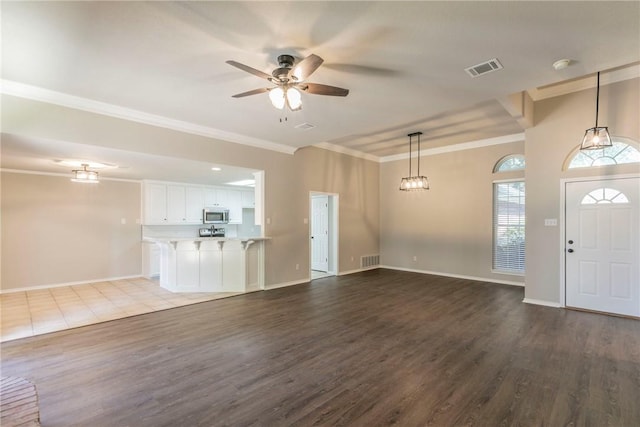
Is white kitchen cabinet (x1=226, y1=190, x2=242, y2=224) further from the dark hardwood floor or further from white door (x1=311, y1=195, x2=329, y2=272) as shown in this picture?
the dark hardwood floor

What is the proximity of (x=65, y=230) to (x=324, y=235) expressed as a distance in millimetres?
5753

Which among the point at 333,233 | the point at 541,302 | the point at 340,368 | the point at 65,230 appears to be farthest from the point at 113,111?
the point at 541,302

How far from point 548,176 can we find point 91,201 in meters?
9.08

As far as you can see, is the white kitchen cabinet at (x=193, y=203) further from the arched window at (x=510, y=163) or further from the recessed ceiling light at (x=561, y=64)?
the recessed ceiling light at (x=561, y=64)

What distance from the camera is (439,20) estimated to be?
2.18 m

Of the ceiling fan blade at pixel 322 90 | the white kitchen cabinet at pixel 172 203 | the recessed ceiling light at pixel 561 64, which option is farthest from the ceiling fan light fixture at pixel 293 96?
the white kitchen cabinet at pixel 172 203

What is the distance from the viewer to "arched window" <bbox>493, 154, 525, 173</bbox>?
20.1 feet

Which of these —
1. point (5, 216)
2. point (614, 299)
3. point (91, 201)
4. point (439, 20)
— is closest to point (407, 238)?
point (614, 299)

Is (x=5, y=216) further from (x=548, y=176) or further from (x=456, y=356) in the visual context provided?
(x=548, y=176)

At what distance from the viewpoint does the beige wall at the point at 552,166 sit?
4.27 metres

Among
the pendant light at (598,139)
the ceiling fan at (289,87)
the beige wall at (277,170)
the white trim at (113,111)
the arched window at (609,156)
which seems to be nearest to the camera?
the ceiling fan at (289,87)

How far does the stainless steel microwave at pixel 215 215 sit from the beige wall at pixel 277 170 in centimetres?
279

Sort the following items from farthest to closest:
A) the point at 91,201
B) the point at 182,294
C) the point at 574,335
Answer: the point at 91,201 < the point at 182,294 < the point at 574,335

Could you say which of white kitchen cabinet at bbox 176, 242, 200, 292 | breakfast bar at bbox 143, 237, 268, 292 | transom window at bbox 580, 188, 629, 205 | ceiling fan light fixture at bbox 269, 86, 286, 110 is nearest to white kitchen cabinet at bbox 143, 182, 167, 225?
breakfast bar at bbox 143, 237, 268, 292
